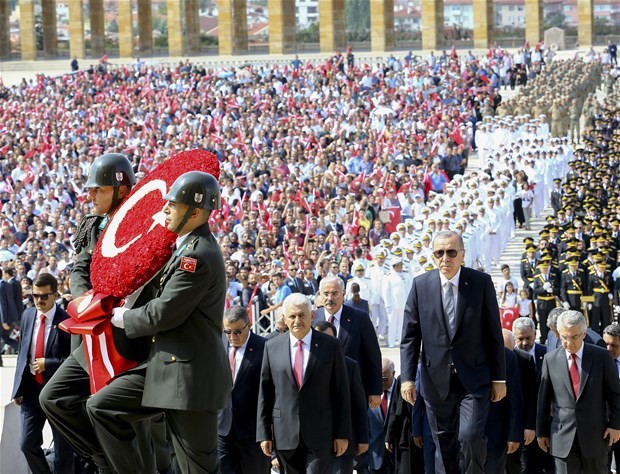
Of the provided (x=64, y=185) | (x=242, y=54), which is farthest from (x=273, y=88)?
(x=242, y=54)

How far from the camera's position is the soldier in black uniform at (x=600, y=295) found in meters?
17.2

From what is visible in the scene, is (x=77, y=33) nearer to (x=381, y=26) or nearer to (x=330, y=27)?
(x=330, y=27)

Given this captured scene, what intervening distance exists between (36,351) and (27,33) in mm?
63972

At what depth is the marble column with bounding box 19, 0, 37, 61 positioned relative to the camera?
228 feet

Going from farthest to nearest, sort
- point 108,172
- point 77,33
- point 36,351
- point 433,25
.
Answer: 1. point 77,33
2. point 433,25
3. point 36,351
4. point 108,172

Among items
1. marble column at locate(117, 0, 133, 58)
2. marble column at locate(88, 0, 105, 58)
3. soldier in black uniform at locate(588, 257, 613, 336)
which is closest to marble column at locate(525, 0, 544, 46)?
marble column at locate(117, 0, 133, 58)

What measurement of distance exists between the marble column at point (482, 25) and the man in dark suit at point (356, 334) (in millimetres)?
56804

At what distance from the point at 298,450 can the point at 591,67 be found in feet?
122

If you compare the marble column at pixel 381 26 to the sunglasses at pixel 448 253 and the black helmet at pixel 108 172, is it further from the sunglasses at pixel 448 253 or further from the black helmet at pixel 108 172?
the black helmet at pixel 108 172

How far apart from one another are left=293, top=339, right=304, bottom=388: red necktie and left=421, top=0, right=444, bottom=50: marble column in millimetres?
58260

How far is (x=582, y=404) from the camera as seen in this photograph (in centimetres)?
773

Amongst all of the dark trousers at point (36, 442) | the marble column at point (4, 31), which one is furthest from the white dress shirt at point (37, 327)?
the marble column at point (4, 31)

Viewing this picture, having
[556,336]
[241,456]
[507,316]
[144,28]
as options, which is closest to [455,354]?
[241,456]

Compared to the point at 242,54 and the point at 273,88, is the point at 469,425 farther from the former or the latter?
the point at 242,54
